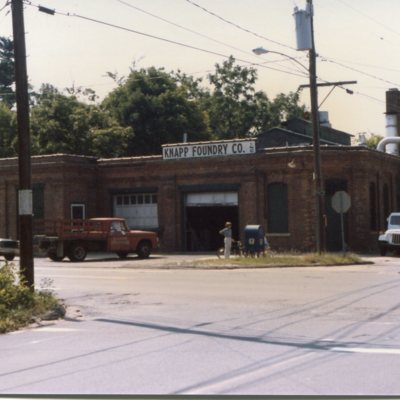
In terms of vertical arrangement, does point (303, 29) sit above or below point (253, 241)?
above

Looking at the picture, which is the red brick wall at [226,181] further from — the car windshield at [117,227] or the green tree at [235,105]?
the green tree at [235,105]

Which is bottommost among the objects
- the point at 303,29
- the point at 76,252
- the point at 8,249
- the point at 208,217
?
the point at 76,252

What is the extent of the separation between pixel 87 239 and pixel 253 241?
7.81 m

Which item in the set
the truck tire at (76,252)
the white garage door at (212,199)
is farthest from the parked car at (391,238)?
the truck tire at (76,252)

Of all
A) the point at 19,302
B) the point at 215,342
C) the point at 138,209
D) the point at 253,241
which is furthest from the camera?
the point at 138,209

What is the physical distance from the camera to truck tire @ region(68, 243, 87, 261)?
3180cm

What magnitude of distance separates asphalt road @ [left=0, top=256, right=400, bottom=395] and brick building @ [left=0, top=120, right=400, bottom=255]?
16.0m

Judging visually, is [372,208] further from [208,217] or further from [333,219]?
[208,217]

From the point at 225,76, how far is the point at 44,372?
64.2 m

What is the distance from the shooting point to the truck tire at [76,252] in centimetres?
3180

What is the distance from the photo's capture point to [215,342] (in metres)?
9.92

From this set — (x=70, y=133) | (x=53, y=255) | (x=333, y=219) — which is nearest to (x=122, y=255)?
(x=53, y=255)

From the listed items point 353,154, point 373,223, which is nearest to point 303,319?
point 353,154

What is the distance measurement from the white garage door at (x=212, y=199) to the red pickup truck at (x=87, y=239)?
4825 millimetres
